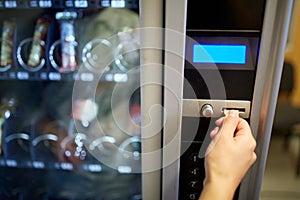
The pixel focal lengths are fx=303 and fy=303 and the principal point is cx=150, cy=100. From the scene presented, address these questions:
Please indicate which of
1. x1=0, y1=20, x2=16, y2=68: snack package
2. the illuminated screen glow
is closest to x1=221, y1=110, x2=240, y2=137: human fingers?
the illuminated screen glow

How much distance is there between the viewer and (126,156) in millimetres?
805

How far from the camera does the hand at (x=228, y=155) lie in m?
0.59

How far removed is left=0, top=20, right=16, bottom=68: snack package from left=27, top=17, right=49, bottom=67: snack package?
0.19ft

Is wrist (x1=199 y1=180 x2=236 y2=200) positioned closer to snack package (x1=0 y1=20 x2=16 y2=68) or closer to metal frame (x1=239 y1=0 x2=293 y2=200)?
metal frame (x1=239 y1=0 x2=293 y2=200)

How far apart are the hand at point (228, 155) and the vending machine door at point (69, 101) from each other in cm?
21

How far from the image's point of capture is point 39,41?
81 centimetres

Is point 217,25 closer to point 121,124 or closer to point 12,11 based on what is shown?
point 121,124

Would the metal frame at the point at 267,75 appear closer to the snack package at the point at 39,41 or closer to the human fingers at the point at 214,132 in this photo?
the human fingers at the point at 214,132

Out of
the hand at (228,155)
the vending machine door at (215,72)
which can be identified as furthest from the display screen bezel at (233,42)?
the hand at (228,155)

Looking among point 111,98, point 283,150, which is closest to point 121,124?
point 111,98

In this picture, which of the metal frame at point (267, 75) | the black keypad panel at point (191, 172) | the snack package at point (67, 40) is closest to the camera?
the metal frame at point (267, 75)

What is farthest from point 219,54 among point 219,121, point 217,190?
point 217,190

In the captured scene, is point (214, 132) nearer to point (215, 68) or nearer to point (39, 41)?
point (215, 68)

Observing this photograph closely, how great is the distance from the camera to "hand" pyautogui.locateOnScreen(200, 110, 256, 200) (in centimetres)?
59
